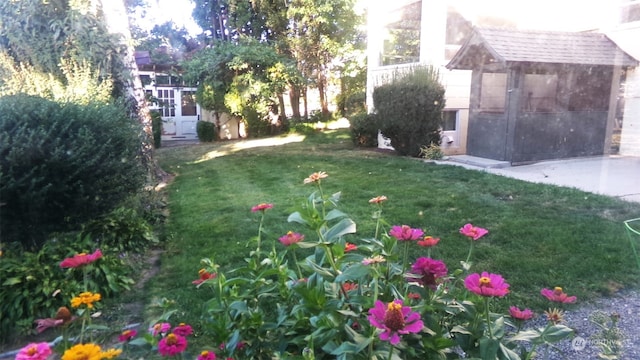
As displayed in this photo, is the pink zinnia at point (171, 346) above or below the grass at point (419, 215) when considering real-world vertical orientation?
above

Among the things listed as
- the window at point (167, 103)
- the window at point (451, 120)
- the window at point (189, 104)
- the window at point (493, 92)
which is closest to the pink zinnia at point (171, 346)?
the window at point (493, 92)

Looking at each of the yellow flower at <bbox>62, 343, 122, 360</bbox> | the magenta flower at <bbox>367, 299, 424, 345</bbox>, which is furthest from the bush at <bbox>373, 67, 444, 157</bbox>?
the yellow flower at <bbox>62, 343, 122, 360</bbox>

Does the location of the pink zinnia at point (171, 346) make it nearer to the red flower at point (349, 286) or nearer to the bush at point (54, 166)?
the red flower at point (349, 286)

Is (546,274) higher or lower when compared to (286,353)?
lower

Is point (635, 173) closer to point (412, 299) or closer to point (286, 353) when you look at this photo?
point (412, 299)

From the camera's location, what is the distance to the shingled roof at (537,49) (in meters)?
3.25

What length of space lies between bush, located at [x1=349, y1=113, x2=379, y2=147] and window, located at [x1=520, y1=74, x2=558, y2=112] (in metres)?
1.79

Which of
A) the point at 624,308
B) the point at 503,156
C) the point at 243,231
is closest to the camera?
the point at 624,308

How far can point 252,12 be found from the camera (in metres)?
2.62

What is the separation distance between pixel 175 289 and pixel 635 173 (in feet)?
8.97

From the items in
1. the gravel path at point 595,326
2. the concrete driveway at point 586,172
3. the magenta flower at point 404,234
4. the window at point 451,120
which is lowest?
the gravel path at point 595,326

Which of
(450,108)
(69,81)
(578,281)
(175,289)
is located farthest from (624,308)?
(450,108)

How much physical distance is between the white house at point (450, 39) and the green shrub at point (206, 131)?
8.11ft

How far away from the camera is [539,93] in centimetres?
473
